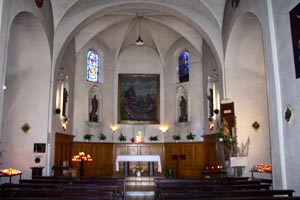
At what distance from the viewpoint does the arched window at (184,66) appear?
2082 cm

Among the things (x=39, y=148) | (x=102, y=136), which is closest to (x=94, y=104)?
(x=102, y=136)

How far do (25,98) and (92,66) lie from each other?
25.9ft

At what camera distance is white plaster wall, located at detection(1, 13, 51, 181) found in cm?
1312

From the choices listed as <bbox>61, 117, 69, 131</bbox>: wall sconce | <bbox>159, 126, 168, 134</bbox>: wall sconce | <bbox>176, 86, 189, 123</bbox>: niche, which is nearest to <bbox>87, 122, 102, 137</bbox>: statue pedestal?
<bbox>61, 117, 69, 131</bbox>: wall sconce

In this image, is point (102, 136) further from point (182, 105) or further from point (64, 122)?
point (182, 105)

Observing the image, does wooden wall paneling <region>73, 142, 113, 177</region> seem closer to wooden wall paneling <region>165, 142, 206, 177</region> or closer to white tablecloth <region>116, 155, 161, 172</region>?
white tablecloth <region>116, 155, 161, 172</region>

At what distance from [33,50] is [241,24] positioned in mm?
8691

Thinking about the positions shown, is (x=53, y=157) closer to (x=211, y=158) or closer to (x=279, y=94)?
(x=211, y=158)

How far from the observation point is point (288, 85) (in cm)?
805

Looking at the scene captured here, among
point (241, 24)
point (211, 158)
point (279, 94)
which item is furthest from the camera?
point (211, 158)

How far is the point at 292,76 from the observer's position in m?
7.82

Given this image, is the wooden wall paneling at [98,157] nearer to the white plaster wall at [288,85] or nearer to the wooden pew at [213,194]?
the white plaster wall at [288,85]

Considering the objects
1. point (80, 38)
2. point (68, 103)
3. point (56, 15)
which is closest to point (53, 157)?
point (68, 103)

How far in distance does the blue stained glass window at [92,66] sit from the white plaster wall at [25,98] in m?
6.90
